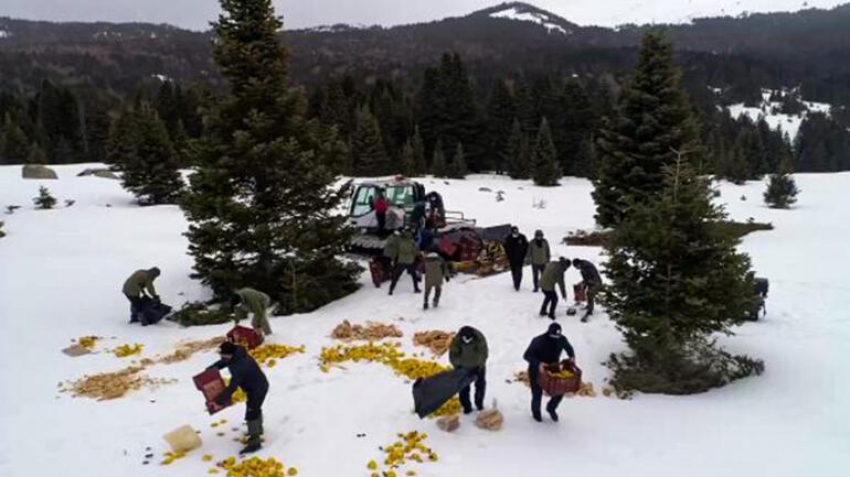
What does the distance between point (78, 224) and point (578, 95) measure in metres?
51.8

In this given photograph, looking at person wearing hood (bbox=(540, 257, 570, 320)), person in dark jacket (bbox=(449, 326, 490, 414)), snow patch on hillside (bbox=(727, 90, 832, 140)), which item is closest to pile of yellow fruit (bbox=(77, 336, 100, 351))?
person in dark jacket (bbox=(449, 326, 490, 414))

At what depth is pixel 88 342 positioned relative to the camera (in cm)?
1380

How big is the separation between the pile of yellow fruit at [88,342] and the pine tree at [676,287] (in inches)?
440

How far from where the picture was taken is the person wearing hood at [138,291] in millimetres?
15195

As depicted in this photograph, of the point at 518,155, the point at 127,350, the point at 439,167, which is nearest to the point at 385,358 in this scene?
the point at 127,350

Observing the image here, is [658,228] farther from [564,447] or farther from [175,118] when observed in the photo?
[175,118]

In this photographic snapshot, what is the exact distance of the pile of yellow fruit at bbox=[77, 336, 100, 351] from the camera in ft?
44.6

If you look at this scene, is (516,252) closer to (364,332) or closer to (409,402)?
(364,332)

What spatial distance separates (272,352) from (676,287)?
8.01 metres

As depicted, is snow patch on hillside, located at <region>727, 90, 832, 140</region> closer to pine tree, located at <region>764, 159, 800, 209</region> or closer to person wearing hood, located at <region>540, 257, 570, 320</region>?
pine tree, located at <region>764, 159, 800, 209</region>

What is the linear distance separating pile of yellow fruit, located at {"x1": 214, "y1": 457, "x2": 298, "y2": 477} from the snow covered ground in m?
0.24

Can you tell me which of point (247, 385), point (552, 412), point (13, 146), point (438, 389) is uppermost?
point (13, 146)

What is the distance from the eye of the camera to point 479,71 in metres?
145

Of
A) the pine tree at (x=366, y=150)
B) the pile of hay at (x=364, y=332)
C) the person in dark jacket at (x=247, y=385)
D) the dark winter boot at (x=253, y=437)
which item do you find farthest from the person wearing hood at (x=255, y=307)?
the pine tree at (x=366, y=150)
